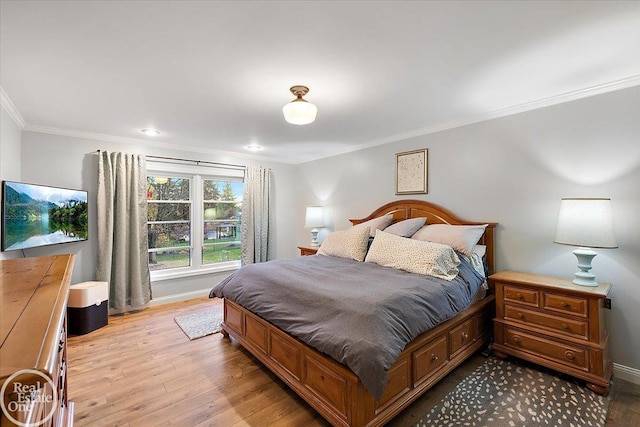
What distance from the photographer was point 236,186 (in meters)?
4.96

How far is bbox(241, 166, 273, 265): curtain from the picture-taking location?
189 inches

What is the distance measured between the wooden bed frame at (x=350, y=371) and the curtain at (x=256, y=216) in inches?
74.7

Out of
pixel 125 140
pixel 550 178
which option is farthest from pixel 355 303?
pixel 125 140

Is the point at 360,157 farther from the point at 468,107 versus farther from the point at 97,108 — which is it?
the point at 97,108

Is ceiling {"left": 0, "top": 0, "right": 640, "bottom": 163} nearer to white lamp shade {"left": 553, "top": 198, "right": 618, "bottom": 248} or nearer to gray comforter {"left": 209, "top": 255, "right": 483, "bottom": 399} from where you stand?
white lamp shade {"left": 553, "top": 198, "right": 618, "bottom": 248}

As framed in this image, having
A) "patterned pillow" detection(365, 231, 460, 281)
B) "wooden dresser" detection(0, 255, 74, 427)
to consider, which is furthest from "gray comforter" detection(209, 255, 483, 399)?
"wooden dresser" detection(0, 255, 74, 427)

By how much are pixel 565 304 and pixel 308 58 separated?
2.64m

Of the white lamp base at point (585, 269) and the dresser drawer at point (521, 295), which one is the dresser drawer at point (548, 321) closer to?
the dresser drawer at point (521, 295)

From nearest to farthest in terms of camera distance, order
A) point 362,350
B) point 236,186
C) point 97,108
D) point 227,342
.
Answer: point 362,350
point 97,108
point 227,342
point 236,186

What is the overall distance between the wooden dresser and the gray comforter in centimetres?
126

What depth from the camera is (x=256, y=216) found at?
4883mm

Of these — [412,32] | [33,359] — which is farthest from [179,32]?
[33,359]

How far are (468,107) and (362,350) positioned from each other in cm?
253

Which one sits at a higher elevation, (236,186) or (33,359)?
(236,186)
